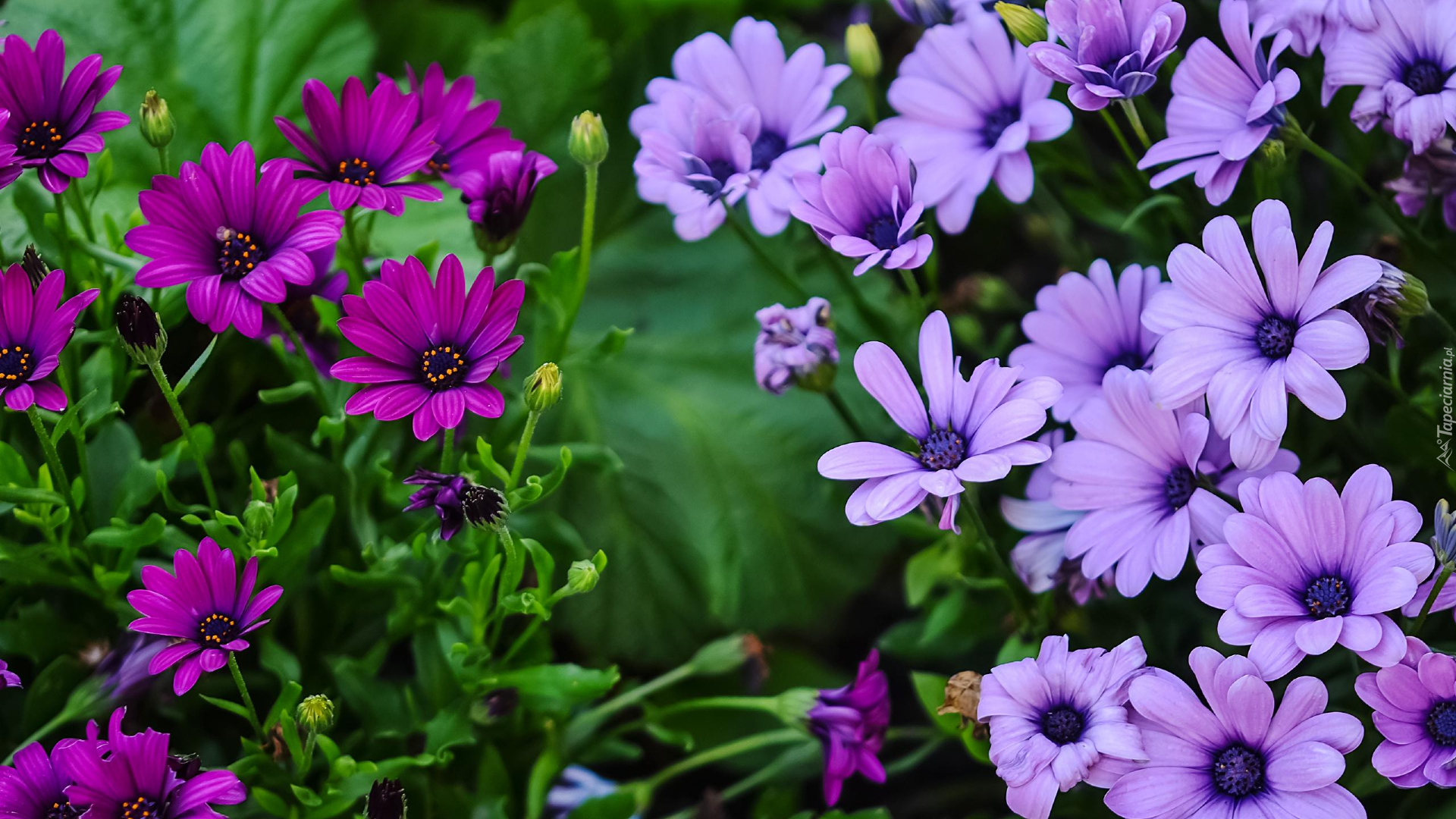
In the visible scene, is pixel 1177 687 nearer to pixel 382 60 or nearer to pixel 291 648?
pixel 291 648

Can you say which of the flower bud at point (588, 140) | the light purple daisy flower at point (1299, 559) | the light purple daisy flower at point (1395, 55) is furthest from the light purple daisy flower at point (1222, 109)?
the flower bud at point (588, 140)

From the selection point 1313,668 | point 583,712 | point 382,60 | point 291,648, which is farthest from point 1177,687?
point 382,60

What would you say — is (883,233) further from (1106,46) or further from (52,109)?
(52,109)

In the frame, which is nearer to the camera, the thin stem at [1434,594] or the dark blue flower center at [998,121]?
the thin stem at [1434,594]

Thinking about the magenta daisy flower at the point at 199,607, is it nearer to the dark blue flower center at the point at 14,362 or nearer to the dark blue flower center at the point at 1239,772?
the dark blue flower center at the point at 14,362

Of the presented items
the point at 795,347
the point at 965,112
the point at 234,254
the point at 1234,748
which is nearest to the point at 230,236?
the point at 234,254
